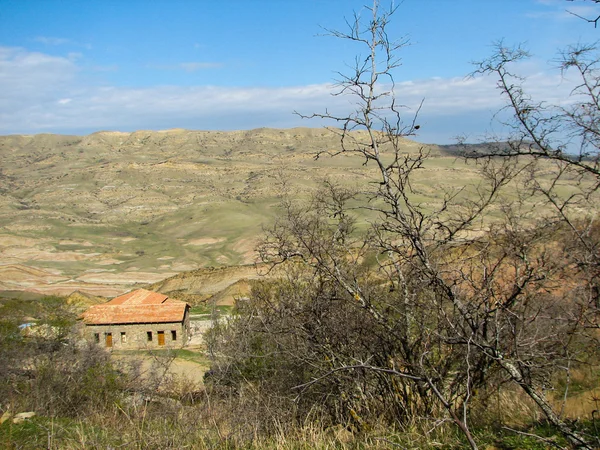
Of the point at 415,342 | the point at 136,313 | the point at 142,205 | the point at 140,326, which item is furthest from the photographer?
the point at 142,205

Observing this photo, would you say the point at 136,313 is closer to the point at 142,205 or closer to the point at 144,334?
the point at 144,334

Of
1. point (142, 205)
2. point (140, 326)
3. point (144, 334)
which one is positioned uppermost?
point (142, 205)

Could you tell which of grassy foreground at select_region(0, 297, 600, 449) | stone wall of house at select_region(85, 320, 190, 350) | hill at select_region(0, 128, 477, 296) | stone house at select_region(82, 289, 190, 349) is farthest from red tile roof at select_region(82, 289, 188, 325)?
grassy foreground at select_region(0, 297, 600, 449)

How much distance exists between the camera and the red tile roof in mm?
40188

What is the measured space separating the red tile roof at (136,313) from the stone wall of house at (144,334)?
1.23 ft

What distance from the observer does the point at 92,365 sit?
19.4 meters

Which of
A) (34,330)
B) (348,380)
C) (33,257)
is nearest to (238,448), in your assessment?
(348,380)

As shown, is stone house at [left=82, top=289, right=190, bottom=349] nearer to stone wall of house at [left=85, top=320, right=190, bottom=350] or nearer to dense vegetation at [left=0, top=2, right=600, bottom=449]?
stone wall of house at [left=85, top=320, right=190, bottom=350]

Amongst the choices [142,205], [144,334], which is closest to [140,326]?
[144,334]

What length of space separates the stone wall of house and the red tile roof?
1.23 feet

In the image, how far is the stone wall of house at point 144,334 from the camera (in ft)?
132

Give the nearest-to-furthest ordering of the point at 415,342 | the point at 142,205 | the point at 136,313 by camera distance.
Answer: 1. the point at 415,342
2. the point at 136,313
3. the point at 142,205

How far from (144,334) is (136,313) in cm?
168

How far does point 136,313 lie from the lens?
4069 cm
